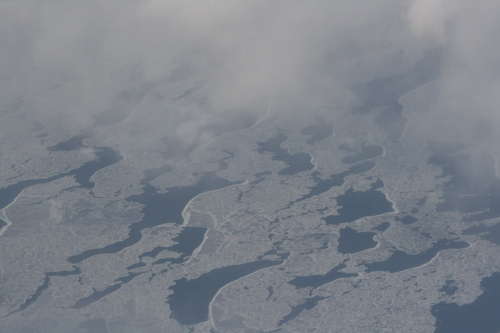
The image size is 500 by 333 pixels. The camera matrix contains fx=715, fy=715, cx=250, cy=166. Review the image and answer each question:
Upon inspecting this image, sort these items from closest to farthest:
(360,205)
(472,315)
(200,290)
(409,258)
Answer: (472,315), (200,290), (409,258), (360,205)

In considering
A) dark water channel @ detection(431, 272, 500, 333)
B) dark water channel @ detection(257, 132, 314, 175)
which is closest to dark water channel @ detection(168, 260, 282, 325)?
dark water channel @ detection(431, 272, 500, 333)

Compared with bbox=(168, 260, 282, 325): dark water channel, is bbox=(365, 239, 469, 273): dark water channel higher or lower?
lower

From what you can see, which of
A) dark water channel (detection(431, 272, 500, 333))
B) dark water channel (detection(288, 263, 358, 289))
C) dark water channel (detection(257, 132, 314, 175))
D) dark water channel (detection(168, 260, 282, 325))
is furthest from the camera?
dark water channel (detection(257, 132, 314, 175))

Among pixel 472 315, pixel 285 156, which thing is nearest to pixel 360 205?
pixel 285 156

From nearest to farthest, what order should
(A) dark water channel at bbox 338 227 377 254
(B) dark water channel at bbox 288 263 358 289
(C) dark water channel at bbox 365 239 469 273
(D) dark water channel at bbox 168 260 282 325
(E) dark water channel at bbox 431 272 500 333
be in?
(E) dark water channel at bbox 431 272 500 333 → (D) dark water channel at bbox 168 260 282 325 → (B) dark water channel at bbox 288 263 358 289 → (C) dark water channel at bbox 365 239 469 273 → (A) dark water channel at bbox 338 227 377 254

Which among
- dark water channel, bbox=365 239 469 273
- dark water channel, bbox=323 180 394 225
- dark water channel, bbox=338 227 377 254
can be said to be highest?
dark water channel, bbox=323 180 394 225

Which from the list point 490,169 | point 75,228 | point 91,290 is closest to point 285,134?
point 490,169

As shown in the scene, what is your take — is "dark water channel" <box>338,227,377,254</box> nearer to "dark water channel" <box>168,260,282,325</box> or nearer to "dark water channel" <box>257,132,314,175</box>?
"dark water channel" <box>168,260,282,325</box>

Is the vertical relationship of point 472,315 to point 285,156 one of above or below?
below

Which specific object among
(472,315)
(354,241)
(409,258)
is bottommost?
(472,315)

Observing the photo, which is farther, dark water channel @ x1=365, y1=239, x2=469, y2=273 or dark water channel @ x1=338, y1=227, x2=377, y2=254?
dark water channel @ x1=338, y1=227, x2=377, y2=254

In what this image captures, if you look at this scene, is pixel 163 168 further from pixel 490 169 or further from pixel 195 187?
pixel 490 169

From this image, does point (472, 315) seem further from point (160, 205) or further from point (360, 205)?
point (160, 205)
